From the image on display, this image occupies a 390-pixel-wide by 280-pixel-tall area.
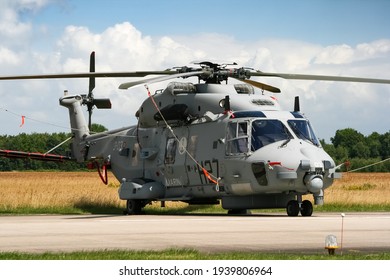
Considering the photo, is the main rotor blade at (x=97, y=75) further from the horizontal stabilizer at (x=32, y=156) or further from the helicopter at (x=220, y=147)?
the horizontal stabilizer at (x=32, y=156)

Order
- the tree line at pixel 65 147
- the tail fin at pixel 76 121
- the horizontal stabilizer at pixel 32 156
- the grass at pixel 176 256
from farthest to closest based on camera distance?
the tree line at pixel 65 147, the tail fin at pixel 76 121, the horizontal stabilizer at pixel 32 156, the grass at pixel 176 256

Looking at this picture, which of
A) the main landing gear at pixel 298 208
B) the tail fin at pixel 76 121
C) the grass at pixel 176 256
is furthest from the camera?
the tail fin at pixel 76 121

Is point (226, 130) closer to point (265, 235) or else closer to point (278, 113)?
point (278, 113)

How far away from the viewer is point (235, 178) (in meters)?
28.6

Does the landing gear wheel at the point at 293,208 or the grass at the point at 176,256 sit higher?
the grass at the point at 176,256

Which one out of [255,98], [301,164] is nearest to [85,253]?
[301,164]

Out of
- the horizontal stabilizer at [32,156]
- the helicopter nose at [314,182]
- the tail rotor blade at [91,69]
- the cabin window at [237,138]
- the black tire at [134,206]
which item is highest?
the tail rotor blade at [91,69]

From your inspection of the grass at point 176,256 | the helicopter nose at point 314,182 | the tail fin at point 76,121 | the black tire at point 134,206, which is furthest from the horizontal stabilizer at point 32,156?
the grass at point 176,256

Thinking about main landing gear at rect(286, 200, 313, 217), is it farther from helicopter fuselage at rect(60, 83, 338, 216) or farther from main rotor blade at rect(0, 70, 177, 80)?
main rotor blade at rect(0, 70, 177, 80)

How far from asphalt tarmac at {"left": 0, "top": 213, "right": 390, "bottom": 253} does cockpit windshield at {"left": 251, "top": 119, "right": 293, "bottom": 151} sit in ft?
12.9

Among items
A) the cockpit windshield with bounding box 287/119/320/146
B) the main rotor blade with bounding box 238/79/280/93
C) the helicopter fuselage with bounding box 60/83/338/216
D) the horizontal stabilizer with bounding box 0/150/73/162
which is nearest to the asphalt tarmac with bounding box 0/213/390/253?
the helicopter fuselage with bounding box 60/83/338/216

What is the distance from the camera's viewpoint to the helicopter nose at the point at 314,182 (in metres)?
27.0

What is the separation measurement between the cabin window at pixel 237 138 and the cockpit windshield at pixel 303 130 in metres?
1.47
